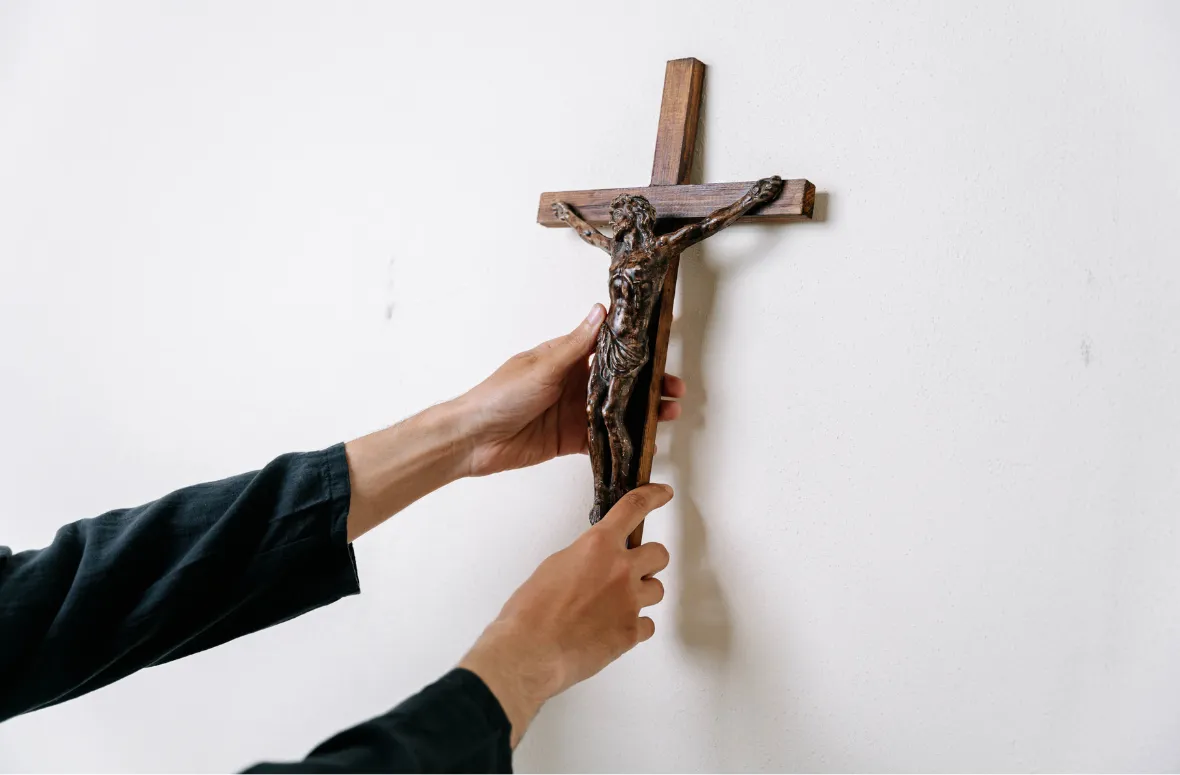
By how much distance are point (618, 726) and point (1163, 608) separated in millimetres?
518

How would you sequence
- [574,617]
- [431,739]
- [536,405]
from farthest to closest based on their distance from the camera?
[536,405]
[574,617]
[431,739]

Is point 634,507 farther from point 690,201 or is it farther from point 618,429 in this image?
point 690,201

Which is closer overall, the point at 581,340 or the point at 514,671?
the point at 514,671

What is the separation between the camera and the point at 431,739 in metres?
0.60

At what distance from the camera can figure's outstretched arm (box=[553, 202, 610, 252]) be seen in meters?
0.86

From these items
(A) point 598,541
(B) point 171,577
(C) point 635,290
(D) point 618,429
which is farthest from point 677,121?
(B) point 171,577

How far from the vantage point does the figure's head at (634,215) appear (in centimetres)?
81

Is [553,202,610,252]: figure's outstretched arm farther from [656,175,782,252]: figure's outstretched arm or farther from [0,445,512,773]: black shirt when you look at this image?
[0,445,512,773]: black shirt

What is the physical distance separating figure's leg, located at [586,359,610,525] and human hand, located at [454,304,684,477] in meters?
0.04

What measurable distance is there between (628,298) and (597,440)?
14 cm

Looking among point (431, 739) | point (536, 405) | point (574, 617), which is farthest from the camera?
point (536, 405)

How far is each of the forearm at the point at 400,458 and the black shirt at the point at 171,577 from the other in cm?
2

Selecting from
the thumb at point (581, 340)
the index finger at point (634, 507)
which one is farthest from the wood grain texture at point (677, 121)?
the index finger at point (634, 507)

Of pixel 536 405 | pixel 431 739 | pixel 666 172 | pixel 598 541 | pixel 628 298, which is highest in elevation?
pixel 666 172
